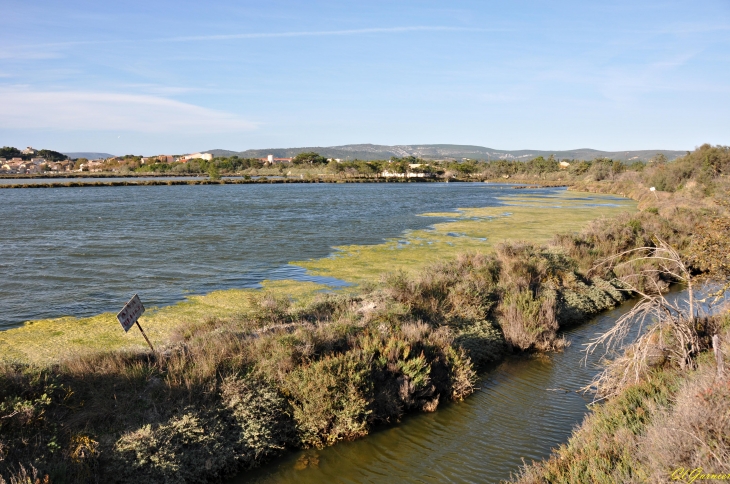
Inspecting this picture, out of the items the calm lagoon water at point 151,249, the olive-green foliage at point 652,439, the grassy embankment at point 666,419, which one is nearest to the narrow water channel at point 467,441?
the grassy embankment at point 666,419

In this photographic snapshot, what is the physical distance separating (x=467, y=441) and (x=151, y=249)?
21908 millimetres

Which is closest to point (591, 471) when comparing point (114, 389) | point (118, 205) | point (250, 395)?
point (250, 395)

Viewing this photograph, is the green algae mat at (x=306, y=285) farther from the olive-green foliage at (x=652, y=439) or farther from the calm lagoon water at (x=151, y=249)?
the olive-green foliage at (x=652, y=439)

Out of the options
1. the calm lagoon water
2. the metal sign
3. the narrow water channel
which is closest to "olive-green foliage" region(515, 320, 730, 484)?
the narrow water channel

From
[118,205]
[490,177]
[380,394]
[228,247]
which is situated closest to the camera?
[380,394]

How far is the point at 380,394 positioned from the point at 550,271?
985cm

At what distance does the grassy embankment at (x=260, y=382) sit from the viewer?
6.67 metres

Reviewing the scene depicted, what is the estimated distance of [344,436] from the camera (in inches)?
326

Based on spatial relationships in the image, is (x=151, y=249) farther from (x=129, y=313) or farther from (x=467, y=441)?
(x=467, y=441)

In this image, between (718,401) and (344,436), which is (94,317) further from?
(718,401)

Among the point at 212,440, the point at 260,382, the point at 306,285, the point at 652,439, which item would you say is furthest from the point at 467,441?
the point at 306,285

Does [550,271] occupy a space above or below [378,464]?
above

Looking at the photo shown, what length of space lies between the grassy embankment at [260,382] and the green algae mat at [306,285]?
1.76m

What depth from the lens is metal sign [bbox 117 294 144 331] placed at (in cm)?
787
